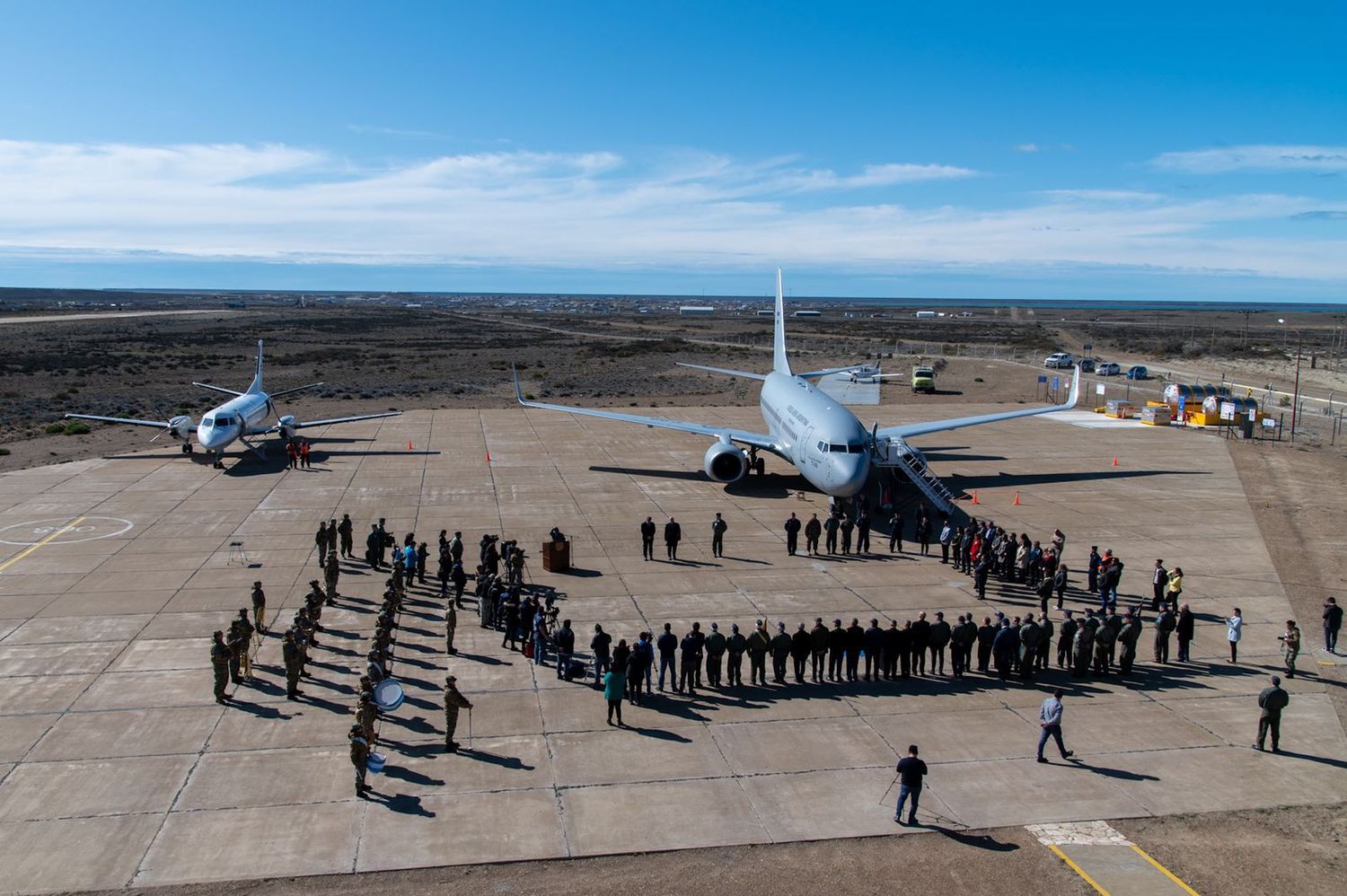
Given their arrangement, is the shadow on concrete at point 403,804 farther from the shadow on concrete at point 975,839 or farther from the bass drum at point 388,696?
the shadow on concrete at point 975,839

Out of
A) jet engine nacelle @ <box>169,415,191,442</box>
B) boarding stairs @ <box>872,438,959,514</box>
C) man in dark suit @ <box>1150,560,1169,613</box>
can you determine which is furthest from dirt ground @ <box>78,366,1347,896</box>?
jet engine nacelle @ <box>169,415,191,442</box>

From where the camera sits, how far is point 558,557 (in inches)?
960

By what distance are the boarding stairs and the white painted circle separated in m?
24.3

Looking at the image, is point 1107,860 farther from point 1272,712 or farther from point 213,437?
point 213,437

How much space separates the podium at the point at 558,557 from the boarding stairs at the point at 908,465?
39.8ft

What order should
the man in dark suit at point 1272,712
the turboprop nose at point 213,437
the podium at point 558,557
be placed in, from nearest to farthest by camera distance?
the man in dark suit at point 1272,712, the podium at point 558,557, the turboprop nose at point 213,437

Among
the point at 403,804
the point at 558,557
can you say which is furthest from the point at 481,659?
the point at 558,557

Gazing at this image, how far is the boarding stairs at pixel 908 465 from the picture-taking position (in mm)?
31330

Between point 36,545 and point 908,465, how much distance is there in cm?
2707

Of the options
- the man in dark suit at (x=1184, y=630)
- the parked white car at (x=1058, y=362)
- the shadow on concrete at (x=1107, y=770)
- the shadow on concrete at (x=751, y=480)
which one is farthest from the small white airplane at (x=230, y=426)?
the parked white car at (x=1058, y=362)

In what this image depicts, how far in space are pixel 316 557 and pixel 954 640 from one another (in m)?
17.1

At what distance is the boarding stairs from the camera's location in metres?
31.3

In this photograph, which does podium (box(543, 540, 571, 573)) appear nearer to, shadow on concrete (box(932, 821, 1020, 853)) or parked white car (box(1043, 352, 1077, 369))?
shadow on concrete (box(932, 821, 1020, 853))

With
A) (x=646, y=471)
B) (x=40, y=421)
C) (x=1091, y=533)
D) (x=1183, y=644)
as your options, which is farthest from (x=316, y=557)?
(x=40, y=421)
